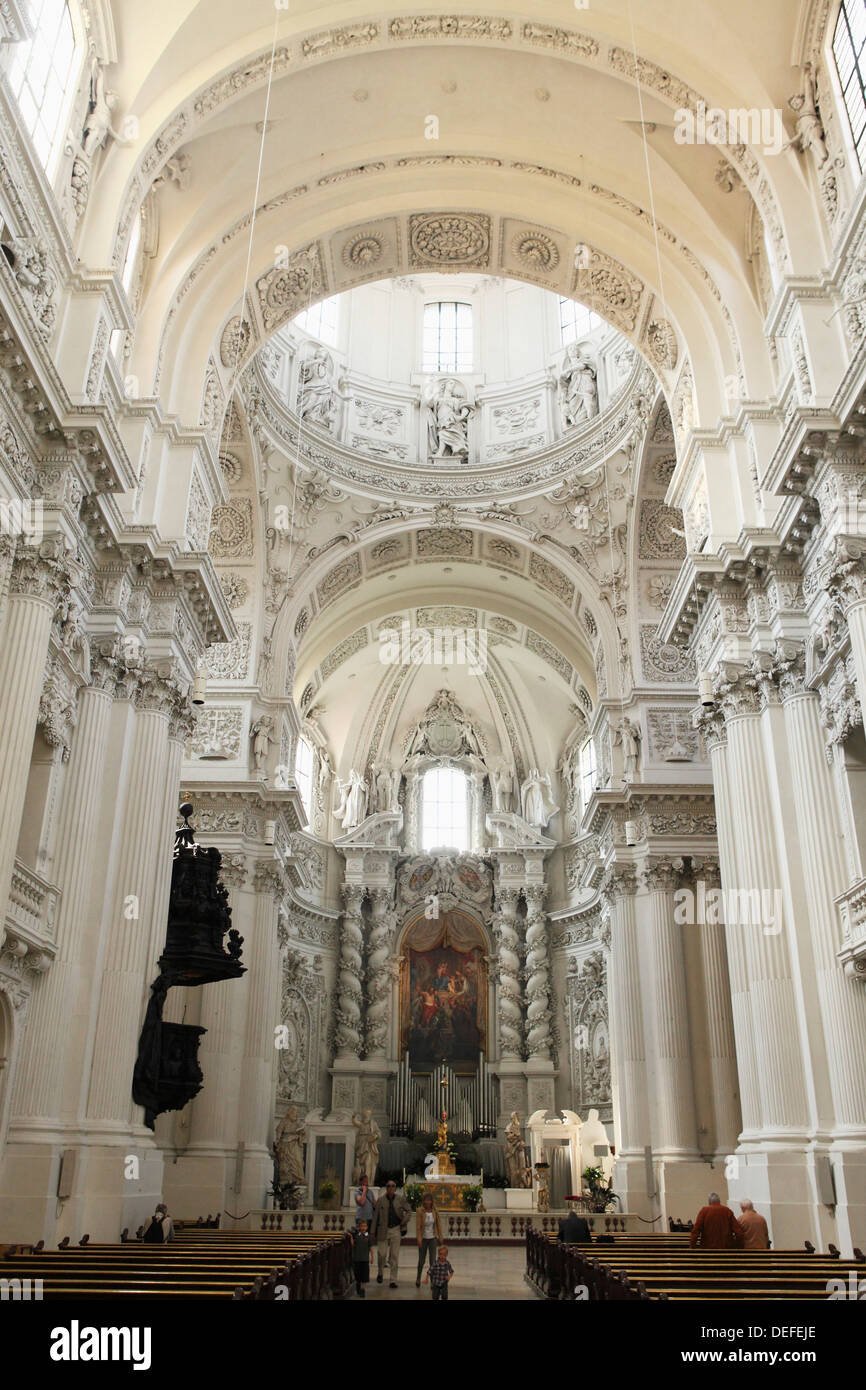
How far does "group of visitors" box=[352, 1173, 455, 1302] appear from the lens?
38.4 ft

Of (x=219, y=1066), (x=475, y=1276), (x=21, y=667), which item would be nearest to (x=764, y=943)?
(x=475, y=1276)

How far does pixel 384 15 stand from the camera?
599 inches

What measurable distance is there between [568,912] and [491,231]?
2040 cm

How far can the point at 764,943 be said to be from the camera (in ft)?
43.0

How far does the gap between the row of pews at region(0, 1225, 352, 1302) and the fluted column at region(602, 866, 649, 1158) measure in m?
11.3

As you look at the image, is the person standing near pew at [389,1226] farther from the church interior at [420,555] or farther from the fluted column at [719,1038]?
the fluted column at [719,1038]

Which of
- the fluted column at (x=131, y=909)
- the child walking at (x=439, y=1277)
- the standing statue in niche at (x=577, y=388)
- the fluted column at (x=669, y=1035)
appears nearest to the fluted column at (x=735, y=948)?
the child walking at (x=439, y=1277)

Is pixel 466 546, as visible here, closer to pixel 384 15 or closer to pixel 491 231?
pixel 491 231

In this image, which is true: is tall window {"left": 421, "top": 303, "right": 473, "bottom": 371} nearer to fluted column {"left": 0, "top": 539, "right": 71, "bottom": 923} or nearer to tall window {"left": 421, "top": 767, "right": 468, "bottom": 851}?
tall window {"left": 421, "top": 767, "right": 468, "bottom": 851}

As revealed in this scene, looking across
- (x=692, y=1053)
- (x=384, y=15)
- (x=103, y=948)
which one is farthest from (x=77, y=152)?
(x=692, y=1053)

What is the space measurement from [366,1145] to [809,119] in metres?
23.4

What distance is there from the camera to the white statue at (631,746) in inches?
945

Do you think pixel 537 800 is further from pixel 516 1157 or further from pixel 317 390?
pixel 317 390

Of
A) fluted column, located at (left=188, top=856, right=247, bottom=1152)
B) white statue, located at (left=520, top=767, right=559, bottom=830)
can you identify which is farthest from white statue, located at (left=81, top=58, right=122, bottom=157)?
white statue, located at (left=520, top=767, right=559, bottom=830)
